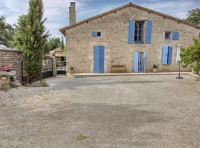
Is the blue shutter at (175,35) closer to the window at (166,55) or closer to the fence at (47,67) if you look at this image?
the window at (166,55)

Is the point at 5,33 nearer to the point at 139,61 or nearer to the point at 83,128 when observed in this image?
the point at 139,61

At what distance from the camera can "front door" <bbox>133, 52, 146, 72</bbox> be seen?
47.5 ft

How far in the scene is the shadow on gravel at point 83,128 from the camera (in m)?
2.87

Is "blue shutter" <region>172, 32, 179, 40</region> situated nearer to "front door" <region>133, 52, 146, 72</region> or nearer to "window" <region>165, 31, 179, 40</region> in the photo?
"window" <region>165, 31, 179, 40</region>

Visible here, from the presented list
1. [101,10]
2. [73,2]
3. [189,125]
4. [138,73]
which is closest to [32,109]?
[189,125]

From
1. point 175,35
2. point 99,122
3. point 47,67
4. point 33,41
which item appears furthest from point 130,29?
point 99,122

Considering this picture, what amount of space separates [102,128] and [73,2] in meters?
14.6

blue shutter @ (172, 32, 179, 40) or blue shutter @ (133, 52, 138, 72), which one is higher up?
blue shutter @ (172, 32, 179, 40)

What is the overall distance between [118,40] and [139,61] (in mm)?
2675

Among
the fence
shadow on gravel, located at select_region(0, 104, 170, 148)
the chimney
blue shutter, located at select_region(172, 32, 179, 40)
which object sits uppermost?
the chimney

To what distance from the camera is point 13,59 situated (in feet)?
27.0

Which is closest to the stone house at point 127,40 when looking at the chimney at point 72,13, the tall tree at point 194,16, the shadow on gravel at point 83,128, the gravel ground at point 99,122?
the chimney at point 72,13

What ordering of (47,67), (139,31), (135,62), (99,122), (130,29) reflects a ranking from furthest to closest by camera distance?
(139,31), (135,62), (130,29), (47,67), (99,122)

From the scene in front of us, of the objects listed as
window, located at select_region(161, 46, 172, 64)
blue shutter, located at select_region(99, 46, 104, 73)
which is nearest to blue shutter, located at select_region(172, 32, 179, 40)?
window, located at select_region(161, 46, 172, 64)
